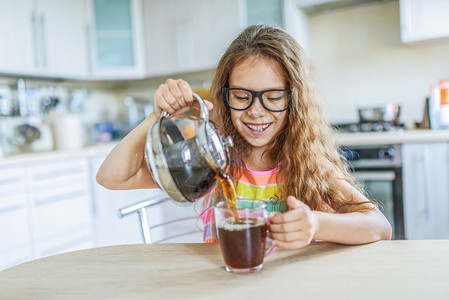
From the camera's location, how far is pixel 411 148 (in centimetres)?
214

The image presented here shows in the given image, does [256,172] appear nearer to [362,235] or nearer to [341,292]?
[362,235]

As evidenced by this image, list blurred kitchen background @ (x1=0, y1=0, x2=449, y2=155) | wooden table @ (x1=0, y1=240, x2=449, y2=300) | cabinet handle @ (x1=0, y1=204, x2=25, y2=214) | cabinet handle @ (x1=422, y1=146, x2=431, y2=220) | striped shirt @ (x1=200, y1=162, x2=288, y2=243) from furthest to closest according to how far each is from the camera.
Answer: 1. blurred kitchen background @ (x1=0, y1=0, x2=449, y2=155)
2. cabinet handle @ (x1=422, y1=146, x2=431, y2=220)
3. cabinet handle @ (x1=0, y1=204, x2=25, y2=214)
4. striped shirt @ (x1=200, y1=162, x2=288, y2=243)
5. wooden table @ (x1=0, y1=240, x2=449, y2=300)

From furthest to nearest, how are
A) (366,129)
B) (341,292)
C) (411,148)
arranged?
(366,129), (411,148), (341,292)

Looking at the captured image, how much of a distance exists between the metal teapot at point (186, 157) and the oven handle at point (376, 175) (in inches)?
69.8

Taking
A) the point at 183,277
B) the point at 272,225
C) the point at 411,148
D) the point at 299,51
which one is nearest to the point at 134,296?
the point at 183,277

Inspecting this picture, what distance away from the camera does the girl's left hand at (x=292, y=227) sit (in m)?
0.60

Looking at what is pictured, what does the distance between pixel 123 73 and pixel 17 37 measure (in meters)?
0.85

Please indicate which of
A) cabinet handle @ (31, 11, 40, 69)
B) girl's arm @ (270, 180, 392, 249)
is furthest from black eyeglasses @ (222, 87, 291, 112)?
cabinet handle @ (31, 11, 40, 69)

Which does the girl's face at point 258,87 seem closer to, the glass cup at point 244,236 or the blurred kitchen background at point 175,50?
the glass cup at point 244,236

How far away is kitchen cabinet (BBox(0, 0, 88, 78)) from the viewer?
2389 mm

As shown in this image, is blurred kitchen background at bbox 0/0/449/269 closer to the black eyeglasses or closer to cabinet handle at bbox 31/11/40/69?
cabinet handle at bbox 31/11/40/69

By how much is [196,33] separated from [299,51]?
6.93ft

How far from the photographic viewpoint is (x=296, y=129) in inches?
40.1

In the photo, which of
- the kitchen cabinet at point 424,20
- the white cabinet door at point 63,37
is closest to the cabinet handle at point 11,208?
the white cabinet door at point 63,37
